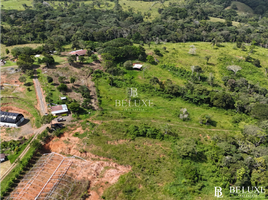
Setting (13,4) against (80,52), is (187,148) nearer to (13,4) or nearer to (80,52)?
(80,52)

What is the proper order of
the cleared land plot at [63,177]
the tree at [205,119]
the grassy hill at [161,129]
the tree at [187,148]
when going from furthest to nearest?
the tree at [205,119] < the tree at [187,148] < the grassy hill at [161,129] < the cleared land plot at [63,177]

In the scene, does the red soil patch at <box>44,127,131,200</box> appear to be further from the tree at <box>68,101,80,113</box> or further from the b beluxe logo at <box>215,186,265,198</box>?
the b beluxe logo at <box>215,186,265,198</box>

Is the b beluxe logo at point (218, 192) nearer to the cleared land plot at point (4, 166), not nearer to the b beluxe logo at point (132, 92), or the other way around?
the b beluxe logo at point (132, 92)

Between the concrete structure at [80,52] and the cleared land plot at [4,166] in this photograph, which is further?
the concrete structure at [80,52]

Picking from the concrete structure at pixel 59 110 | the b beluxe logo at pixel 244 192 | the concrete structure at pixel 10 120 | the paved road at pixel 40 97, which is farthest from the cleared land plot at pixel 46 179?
the b beluxe logo at pixel 244 192

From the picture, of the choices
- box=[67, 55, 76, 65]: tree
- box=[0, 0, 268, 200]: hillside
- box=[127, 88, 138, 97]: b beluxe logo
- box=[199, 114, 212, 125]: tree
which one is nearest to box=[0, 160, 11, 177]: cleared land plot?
box=[0, 0, 268, 200]: hillside

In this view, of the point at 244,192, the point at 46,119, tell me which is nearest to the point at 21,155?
the point at 46,119

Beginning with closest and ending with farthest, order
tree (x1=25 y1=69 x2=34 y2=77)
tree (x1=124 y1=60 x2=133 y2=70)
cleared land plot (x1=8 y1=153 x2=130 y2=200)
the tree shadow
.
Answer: cleared land plot (x1=8 y1=153 x2=130 y2=200) < the tree shadow < tree (x1=25 y1=69 x2=34 y2=77) < tree (x1=124 y1=60 x2=133 y2=70)

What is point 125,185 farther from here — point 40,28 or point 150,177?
point 40,28
